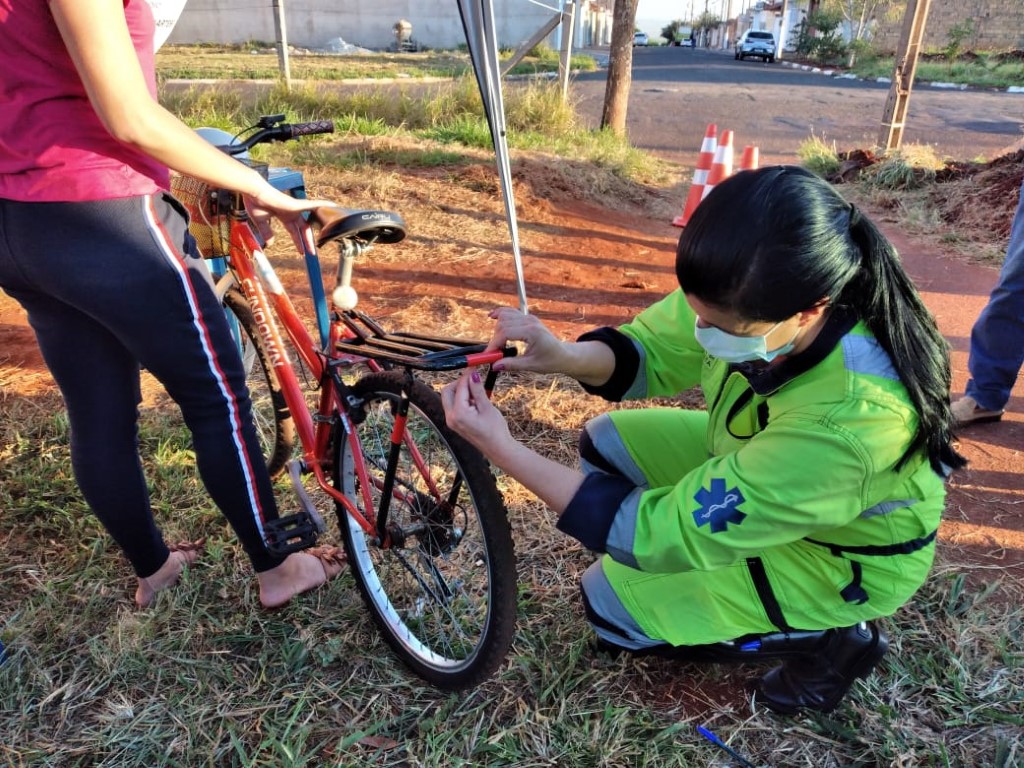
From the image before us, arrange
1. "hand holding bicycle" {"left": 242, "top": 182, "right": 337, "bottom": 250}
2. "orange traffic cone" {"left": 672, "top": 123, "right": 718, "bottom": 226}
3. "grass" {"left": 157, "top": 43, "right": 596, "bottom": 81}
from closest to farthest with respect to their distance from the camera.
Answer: "hand holding bicycle" {"left": 242, "top": 182, "right": 337, "bottom": 250} < "orange traffic cone" {"left": 672, "top": 123, "right": 718, "bottom": 226} < "grass" {"left": 157, "top": 43, "right": 596, "bottom": 81}

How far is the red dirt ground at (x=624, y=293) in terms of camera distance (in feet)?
8.96

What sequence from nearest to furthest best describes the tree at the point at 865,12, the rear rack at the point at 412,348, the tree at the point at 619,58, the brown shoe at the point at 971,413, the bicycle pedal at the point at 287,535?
the rear rack at the point at 412,348, the bicycle pedal at the point at 287,535, the brown shoe at the point at 971,413, the tree at the point at 619,58, the tree at the point at 865,12

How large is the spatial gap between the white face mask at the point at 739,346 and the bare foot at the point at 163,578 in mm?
1748

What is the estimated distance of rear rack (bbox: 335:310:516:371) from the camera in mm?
1557

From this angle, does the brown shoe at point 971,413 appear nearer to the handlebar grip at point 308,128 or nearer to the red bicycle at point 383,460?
the red bicycle at point 383,460

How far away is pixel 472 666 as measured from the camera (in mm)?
1845

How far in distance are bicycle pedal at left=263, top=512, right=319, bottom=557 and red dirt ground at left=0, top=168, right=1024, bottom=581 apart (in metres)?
2.10

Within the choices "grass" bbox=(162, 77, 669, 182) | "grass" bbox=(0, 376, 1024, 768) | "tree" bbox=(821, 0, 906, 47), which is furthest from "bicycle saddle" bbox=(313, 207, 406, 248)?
"tree" bbox=(821, 0, 906, 47)

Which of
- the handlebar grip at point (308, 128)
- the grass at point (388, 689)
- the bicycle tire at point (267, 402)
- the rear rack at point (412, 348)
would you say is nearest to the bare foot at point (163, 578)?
the grass at point (388, 689)

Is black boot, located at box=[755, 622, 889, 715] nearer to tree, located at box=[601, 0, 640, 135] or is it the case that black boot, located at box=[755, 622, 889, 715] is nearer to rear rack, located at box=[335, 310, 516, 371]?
rear rack, located at box=[335, 310, 516, 371]

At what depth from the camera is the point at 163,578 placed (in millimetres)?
2240

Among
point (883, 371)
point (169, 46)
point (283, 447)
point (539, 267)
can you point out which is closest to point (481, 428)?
point (883, 371)

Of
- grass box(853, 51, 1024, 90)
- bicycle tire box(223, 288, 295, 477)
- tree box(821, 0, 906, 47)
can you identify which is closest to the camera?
bicycle tire box(223, 288, 295, 477)

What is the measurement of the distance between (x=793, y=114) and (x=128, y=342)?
14868 millimetres
